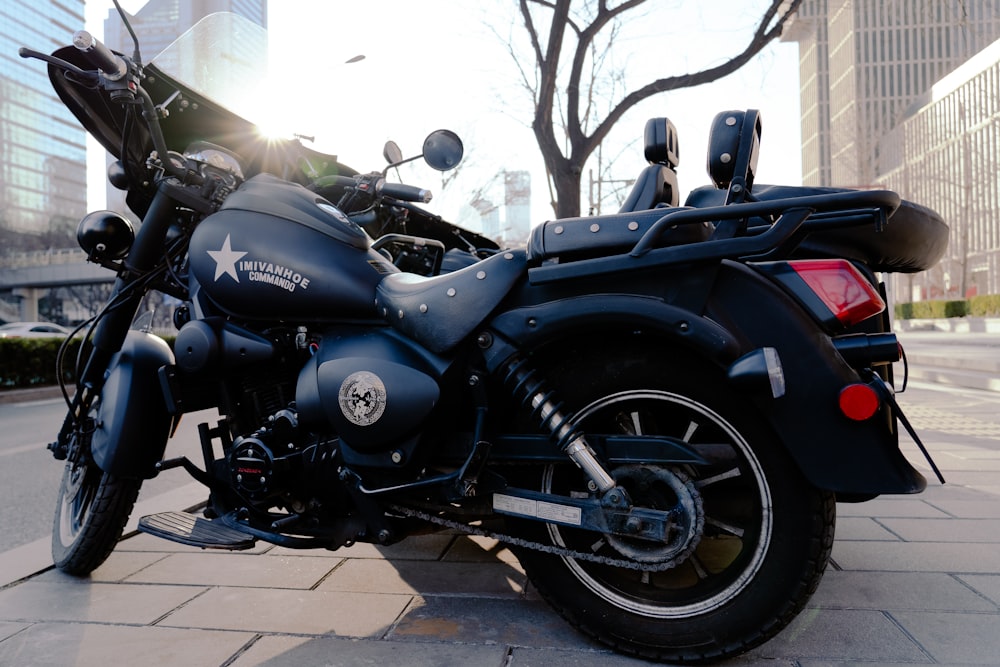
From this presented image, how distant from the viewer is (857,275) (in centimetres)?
183

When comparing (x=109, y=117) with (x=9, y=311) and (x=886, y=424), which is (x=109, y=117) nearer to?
(x=886, y=424)

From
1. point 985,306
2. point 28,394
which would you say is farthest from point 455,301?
point 985,306

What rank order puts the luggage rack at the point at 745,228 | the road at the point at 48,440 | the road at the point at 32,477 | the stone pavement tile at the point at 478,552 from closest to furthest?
the luggage rack at the point at 745,228
the stone pavement tile at the point at 478,552
the road at the point at 32,477
the road at the point at 48,440

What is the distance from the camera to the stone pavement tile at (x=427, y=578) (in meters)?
2.57

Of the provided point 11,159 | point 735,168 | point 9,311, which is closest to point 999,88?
point 735,168

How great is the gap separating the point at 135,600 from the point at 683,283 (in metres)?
2.11

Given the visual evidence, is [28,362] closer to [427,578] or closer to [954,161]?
[427,578]

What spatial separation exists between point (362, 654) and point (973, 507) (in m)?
3.12

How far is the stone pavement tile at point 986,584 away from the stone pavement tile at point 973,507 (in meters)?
0.95

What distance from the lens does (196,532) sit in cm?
234

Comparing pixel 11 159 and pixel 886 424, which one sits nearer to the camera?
pixel 886 424

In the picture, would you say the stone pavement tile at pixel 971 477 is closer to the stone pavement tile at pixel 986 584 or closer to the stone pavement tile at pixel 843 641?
the stone pavement tile at pixel 986 584

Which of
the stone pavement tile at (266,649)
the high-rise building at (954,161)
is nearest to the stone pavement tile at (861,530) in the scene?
the stone pavement tile at (266,649)

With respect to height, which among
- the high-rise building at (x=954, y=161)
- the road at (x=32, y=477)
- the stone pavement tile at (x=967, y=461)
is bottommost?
the road at (x=32, y=477)
